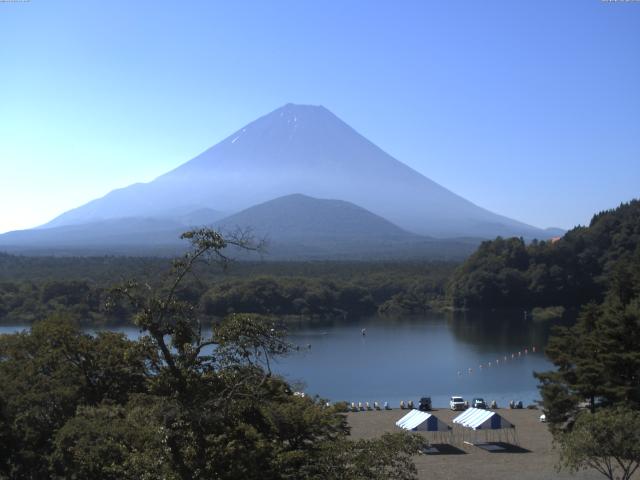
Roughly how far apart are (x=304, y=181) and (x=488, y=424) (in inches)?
5029

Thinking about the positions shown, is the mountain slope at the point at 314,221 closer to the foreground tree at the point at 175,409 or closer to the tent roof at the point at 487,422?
the tent roof at the point at 487,422

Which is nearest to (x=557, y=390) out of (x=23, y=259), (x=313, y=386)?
(x=313, y=386)

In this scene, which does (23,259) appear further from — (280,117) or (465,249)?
(280,117)

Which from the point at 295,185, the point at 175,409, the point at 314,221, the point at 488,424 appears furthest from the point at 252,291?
the point at 295,185

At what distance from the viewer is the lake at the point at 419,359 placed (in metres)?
19.7

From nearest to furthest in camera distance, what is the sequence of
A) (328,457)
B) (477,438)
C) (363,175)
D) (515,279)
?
(328,457)
(477,438)
(515,279)
(363,175)

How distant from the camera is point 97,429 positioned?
243 inches

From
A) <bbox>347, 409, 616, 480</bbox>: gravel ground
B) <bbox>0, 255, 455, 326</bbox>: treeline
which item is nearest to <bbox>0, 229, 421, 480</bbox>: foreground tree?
<bbox>347, 409, 616, 480</bbox>: gravel ground

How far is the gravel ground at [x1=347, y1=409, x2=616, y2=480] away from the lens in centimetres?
1029

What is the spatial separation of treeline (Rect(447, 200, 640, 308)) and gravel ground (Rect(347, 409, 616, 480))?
80.3 ft

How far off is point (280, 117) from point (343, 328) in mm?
121789

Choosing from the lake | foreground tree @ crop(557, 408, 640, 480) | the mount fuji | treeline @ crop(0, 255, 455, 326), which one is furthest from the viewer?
the mount fuji

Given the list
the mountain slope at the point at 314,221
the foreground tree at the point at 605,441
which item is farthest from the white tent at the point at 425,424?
the mountain slope at the point at 314,221

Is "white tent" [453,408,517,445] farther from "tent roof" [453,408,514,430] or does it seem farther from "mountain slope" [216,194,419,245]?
"mountain slope" [216,194,419,245]
